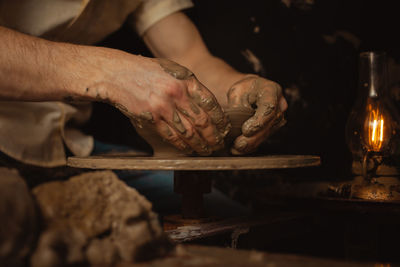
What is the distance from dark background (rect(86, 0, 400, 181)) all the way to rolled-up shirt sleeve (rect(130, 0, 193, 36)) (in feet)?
1.15

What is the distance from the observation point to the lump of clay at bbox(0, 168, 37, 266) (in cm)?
48

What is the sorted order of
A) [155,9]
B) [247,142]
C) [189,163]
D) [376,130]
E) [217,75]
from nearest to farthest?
[189,163] → [247,142] → [376,130] → [217,75] → [155,9]

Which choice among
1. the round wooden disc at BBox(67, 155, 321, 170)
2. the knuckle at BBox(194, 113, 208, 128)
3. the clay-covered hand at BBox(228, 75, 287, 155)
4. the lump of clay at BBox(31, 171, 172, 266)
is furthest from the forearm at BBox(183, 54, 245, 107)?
the lump of clay at BBox(31, 171, 172, 266)

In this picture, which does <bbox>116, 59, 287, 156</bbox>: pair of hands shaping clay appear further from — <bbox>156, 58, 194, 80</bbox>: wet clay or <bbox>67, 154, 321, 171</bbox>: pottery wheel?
<bbox>67, 154, 321, 171</bbox>: pottery wheel

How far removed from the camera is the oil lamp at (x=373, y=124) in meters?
1.39

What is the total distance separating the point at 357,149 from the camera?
57.6 inches

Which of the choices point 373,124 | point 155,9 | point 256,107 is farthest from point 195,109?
A: point 155,9

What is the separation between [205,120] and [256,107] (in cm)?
29

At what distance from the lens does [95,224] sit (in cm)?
55

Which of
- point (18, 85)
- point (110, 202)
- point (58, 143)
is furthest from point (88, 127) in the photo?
point (110, 202)

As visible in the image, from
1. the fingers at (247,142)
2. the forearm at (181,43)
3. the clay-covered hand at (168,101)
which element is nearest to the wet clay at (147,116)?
the clay-covered hand at (168,101)

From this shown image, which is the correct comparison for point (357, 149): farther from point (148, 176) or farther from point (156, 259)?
point (156, 259)

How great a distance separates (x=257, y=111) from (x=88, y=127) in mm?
1128

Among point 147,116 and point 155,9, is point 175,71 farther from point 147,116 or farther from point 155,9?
point 155,9
